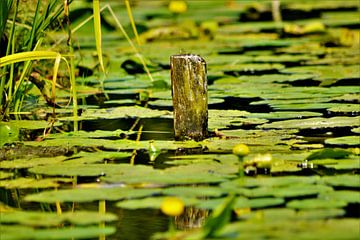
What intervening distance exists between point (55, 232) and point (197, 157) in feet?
3.34

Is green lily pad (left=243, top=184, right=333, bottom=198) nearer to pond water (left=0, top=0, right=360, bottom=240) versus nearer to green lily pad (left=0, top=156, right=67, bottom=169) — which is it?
pond water (left=0, top=0, right=360, bottom=240)

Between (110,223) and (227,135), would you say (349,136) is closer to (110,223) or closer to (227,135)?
(227,135)

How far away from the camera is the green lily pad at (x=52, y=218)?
271cm

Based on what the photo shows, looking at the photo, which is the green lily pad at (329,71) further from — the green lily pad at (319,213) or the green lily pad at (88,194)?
the green lily pad at (319,213)

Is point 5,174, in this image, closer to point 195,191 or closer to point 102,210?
point 102,210

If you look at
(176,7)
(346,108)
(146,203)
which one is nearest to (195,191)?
(146,203)

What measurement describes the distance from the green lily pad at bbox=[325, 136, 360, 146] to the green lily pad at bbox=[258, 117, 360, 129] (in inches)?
11.1

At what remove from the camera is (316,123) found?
4.18 m

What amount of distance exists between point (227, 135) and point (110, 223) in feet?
3.94

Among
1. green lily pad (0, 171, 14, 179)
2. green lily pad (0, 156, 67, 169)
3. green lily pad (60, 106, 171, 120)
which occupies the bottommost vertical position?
green lily pad (0, 171, 14, 179)

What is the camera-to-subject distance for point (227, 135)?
156 inches

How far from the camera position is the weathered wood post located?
390 centimetres

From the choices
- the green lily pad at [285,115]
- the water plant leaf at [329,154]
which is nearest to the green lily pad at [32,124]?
the green lily pad at [285,115]

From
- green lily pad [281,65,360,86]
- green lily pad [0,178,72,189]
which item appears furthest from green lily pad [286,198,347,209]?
green lily pad [281,65,360,86]
